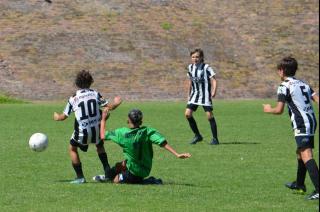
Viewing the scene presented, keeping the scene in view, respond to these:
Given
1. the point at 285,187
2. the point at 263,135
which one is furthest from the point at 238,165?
the point at 263,135

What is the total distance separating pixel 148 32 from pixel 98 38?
2.76m

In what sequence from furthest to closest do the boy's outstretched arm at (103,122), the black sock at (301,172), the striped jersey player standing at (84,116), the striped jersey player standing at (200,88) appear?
the striped jersey player standing at (200,88) → the striped jersey player standing at (84,116) → the boy's outstretched arm at (103,122) → the black sock at (301,172)

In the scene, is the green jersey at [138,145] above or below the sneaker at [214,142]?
Answer: above

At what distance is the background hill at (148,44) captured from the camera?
3875 cm

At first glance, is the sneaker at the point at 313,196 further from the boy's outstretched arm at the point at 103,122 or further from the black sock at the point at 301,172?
the boy's outstretched arm at the point at 103,122

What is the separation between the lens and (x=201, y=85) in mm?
18703

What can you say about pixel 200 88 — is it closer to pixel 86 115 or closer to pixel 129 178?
pixel 86 115

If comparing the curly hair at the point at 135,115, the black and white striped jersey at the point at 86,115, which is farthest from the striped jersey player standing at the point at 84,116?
the curly hair at the point at 135,115

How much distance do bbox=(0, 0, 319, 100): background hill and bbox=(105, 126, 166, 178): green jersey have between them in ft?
83.0

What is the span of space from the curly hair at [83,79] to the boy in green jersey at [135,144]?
1.70ft

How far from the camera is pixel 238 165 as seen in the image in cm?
1413

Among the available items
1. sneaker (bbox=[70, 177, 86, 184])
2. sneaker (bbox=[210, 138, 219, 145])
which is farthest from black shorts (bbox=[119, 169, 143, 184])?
sneaker (bbox=[210, 138, 219, 145])

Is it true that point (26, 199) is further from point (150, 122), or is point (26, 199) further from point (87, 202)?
point (150, 122)

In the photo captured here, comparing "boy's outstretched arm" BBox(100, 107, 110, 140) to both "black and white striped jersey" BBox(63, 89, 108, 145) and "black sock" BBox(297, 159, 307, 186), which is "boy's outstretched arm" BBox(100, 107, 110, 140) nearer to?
"black and white striped jersey" BBox(63, 89, 108, 145)
